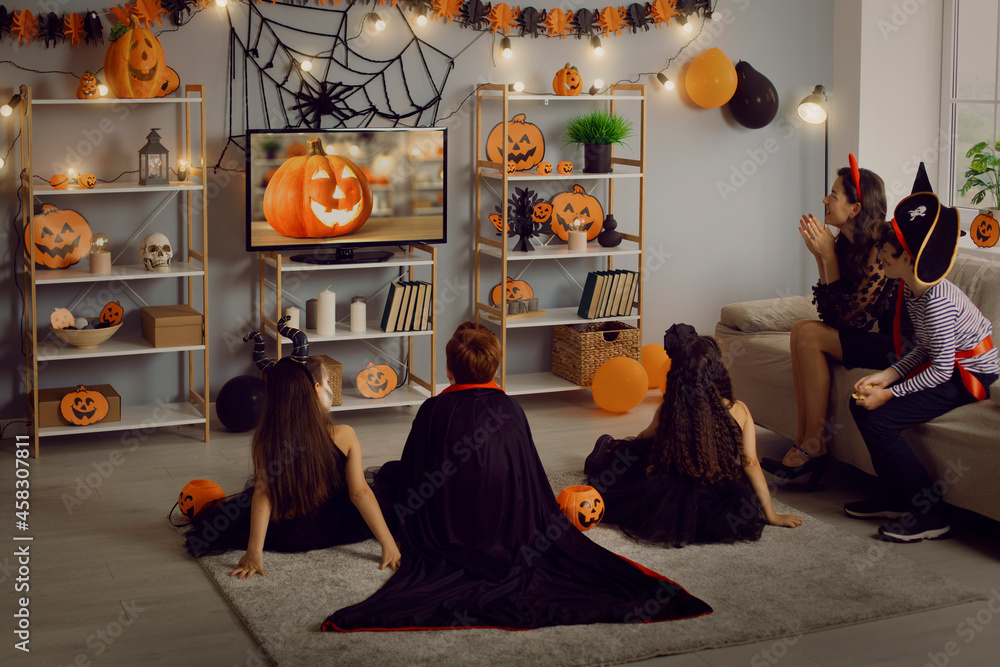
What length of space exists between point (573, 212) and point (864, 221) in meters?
1.72

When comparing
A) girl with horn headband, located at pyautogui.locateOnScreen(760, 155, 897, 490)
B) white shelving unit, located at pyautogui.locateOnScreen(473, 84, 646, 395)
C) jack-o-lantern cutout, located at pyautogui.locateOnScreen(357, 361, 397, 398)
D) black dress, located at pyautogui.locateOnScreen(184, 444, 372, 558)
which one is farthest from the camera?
white shelving unit, located at pyautogui.locateOnScreen(473, 84, 646, 395)

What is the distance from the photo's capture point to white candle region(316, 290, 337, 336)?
485 cm

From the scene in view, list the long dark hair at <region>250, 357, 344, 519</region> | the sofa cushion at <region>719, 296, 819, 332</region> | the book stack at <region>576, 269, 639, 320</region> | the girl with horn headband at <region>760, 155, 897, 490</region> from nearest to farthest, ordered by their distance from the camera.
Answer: the long dark hair at <region>250, 357, 344, 519</region>, the girl with horn headband at <region>760, 155, 897, 490</region>, the sofa cushion at <region>719, 296, 819, 332</region>, the book stack at <region>576, 269, 639, 320</region>

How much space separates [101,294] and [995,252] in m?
4.03

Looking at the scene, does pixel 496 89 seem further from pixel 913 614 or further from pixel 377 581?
pixel 913 614

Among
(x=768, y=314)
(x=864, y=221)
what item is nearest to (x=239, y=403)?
(x=768, y=314)

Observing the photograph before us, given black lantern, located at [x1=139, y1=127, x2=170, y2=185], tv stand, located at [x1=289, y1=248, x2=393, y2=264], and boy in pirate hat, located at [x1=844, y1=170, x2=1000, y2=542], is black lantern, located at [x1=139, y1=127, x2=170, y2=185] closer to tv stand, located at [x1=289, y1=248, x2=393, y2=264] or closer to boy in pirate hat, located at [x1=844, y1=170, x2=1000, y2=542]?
tv stand, located at [x1=289, y1=248, x2=393, y2=264]

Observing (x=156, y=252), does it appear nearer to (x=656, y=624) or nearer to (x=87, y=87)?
(x=87, y=87)

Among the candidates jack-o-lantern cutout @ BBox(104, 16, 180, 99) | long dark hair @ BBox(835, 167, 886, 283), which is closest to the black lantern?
jack-o-lantern cutout @ BBox(104, 16, 180, 99)

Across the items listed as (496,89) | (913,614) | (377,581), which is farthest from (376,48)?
(913,614)

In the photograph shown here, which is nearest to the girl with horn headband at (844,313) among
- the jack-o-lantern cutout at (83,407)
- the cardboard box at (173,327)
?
the cardboard box at (173,327)

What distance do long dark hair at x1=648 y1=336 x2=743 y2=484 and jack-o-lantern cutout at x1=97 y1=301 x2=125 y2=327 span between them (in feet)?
7.94

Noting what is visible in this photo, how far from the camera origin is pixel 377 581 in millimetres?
3193

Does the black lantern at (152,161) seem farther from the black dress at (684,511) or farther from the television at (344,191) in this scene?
the black dress at (684,511)
